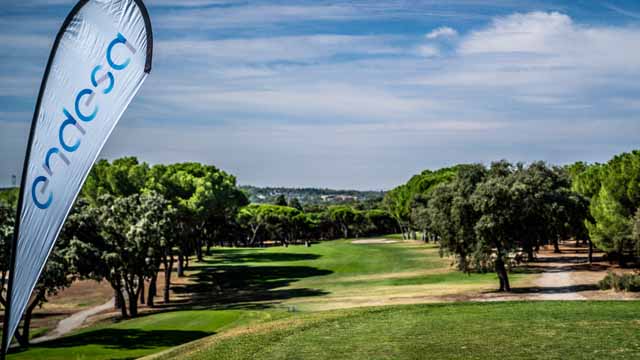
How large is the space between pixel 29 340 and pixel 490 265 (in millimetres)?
28042

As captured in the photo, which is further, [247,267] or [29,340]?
[247,267]

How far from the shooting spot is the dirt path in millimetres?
39325

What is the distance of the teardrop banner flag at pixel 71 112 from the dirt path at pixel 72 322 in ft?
94.2

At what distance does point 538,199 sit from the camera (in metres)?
41.8

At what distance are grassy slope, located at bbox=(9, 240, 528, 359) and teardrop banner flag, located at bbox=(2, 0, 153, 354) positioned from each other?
20.5 m

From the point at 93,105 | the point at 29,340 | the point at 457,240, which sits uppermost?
the point at 93,105

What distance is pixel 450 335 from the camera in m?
26.0

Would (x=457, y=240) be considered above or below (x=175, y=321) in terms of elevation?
above

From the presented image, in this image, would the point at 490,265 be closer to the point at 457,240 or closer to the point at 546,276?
the point at 457,240

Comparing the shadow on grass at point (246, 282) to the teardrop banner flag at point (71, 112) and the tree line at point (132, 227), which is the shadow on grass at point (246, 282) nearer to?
the tree line at point (132, 227)

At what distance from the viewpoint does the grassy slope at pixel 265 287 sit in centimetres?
3391

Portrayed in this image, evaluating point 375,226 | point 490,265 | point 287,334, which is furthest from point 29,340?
point 375,226

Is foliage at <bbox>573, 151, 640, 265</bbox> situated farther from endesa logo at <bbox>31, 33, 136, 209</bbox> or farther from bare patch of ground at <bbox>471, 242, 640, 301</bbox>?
endesa logo at <bbox>31, 33, 136, 209</bbox>

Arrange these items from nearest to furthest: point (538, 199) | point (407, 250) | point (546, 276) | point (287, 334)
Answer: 1. point (287, 334)
2. point (538, 199)
3. point (546, 276)
4. point (407, 250)
